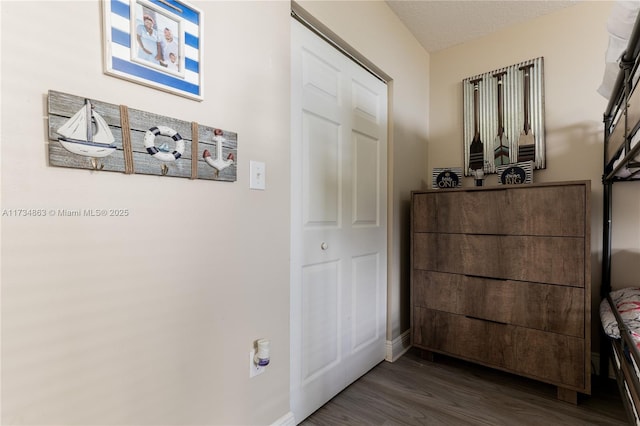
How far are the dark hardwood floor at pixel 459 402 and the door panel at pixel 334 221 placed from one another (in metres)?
0.12

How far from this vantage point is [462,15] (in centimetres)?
214

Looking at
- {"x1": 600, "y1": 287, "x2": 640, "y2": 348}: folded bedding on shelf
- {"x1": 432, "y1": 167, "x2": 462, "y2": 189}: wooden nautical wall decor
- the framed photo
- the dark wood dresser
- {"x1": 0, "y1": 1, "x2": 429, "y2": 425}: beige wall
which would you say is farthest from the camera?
{"x1": 432, "y1": 167, "x2": 462, "y2": 189}: wooden nautical wall decor

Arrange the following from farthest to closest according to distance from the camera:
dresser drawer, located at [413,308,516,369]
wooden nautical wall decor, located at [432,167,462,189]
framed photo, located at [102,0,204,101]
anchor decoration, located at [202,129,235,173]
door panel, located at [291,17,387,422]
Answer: wooden nautical wall decor, located at [432,167,462,189], dresser drawer, located at [413,308,516,369], door panel, located at [291,17,387,422], anchor decoration, located at [202,129,235,173], framed photo, located at [102,0,204,101]

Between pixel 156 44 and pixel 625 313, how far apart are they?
2141mm

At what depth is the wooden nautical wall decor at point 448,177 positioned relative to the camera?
90.5 inches

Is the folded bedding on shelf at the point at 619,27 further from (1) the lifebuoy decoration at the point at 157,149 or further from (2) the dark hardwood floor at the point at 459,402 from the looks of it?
(2) the dark hardwood floor at the point at 459,402

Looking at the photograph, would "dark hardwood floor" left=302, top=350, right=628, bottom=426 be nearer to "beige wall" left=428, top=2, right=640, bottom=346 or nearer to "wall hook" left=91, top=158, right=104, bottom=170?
"beige wall" left=428, top=2, right=640, bottom=346

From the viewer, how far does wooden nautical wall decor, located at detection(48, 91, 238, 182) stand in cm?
77

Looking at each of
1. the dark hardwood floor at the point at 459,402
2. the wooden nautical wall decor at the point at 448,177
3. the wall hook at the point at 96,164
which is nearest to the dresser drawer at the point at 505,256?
the wooden nautical wall decor at the point at 448,177

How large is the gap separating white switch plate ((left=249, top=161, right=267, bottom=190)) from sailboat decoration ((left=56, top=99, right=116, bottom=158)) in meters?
0.49

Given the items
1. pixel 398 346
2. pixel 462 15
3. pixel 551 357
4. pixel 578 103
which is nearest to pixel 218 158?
pixel 398 346

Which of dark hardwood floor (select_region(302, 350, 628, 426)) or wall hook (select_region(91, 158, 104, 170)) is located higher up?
wall hook (select_region(91, 158, 104, 170))

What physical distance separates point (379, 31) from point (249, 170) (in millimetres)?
1431

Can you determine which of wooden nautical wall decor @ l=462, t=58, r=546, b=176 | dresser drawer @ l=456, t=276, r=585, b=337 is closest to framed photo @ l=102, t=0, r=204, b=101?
dresser drawer @ l=456, t=276, r=585, b=337
